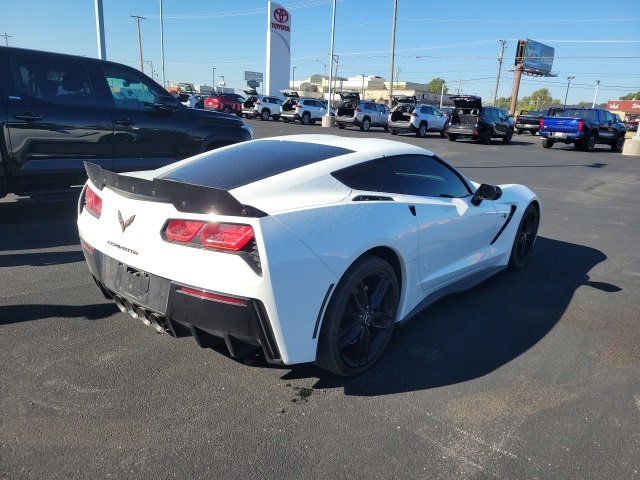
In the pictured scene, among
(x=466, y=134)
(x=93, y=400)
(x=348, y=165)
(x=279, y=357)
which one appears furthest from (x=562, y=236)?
(x=466, y=134)

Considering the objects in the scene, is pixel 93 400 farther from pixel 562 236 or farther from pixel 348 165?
pixel 562 236

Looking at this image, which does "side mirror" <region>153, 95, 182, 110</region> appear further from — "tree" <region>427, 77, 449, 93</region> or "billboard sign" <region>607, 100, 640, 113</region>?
"tree" <region>427, 77, 449, 93</region>

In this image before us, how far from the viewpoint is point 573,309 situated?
427 centimetres

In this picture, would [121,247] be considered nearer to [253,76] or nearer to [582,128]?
[582,128]

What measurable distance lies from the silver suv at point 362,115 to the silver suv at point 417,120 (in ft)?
9.10

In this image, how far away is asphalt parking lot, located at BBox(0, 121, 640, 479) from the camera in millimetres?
2289

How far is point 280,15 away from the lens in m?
49.0

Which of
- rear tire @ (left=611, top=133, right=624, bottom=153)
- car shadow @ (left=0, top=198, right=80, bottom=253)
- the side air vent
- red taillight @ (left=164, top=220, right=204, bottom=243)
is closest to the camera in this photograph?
red taillight @ (left=164, top=220, right=204, bottom=243)

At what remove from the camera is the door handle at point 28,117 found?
5.36m

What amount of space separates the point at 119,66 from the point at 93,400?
505cm

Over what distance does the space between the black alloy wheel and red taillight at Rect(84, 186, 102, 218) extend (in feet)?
12.5

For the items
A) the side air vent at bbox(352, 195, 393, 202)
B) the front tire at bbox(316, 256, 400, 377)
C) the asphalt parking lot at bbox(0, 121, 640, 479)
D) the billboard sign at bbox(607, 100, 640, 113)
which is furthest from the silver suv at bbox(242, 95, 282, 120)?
the billboard sign at bbox(607, 100, 640, 113)

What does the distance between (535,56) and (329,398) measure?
3000 inches

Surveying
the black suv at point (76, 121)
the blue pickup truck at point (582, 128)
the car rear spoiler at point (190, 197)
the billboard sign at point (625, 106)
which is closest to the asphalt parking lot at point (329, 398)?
the car rear spoiler at point (190, 197)
